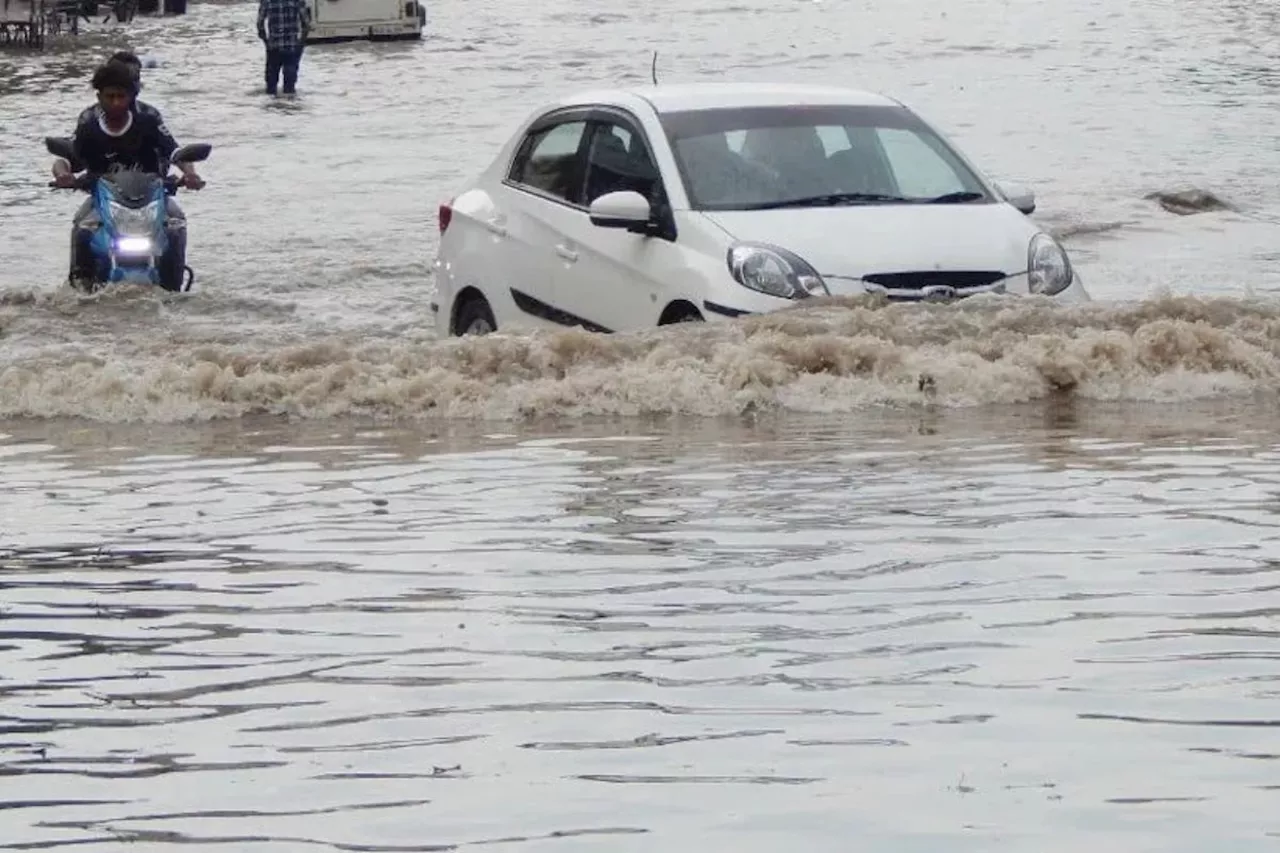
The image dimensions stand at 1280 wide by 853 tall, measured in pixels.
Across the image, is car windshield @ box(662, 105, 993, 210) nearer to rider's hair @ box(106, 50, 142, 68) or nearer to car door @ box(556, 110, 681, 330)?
car door @ box(556, 110, 681, 330)

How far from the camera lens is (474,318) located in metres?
13.5

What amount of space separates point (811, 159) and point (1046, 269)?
1.11m

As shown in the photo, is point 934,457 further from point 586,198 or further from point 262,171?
point 262,171

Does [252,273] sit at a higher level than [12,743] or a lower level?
lower

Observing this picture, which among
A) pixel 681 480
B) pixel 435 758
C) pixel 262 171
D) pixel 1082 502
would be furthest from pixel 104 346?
pixel 262 171

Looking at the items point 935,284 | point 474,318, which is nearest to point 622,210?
point 935,284

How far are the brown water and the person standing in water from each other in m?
22.8

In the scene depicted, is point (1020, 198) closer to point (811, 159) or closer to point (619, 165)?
point (811, 159)

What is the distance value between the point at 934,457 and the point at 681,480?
950mm

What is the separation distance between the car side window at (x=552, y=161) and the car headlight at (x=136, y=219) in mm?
2252

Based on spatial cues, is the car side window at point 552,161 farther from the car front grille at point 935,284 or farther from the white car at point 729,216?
the car front grille at point 935,284

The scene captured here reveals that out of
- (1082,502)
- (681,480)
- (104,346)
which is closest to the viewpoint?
(1082,502)

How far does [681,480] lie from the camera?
357 inches

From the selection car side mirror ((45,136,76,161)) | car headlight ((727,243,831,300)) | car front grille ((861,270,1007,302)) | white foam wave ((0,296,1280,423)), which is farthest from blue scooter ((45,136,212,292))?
car front grille ((861,270,1007,302))
